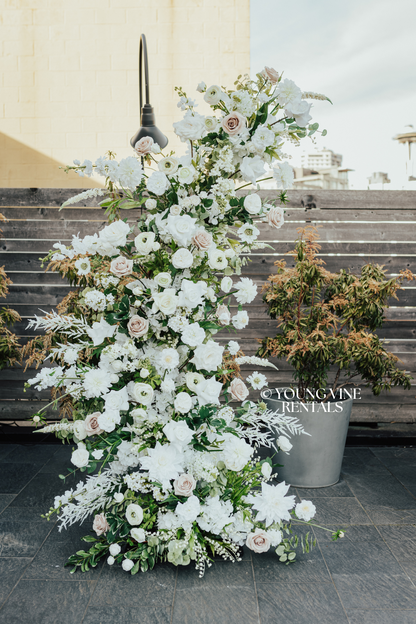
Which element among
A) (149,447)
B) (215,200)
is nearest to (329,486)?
A: (149,447)

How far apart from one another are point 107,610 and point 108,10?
172 inches

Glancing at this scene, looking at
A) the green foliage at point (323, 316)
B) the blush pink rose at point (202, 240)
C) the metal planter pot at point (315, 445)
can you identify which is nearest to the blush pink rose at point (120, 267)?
the blush pink rose at point (202, 240)

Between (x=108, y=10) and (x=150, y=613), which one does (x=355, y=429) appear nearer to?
(x=150, y=613)

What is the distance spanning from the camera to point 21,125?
418 centimetres

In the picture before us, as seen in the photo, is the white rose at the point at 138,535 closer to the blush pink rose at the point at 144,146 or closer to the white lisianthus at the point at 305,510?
the white lisianthus at the point at 305,510

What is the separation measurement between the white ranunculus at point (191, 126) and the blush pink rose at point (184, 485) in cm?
119

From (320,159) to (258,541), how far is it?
21393 millimetres

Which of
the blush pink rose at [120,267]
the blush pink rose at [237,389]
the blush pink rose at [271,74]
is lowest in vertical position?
the blush pink rose at [237,389]

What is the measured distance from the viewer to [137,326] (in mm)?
1668

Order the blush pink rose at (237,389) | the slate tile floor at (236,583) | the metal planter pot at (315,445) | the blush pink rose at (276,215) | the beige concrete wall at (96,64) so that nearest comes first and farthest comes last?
the slate tile floor at (236,583), the blush pink rose at (276,215), the blush pink rose at (237,389), the metal planter pot at (315,445), the beige concrete wall at (96,64)

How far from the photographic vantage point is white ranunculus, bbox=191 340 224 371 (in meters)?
1.68

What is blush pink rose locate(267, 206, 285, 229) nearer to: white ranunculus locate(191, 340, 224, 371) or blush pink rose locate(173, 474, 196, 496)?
white ranunculus locate(191, 340, 224, 371)

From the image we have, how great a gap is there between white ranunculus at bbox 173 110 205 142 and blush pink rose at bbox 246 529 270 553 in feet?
4.74

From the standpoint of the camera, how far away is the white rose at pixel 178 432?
5.35 ft
